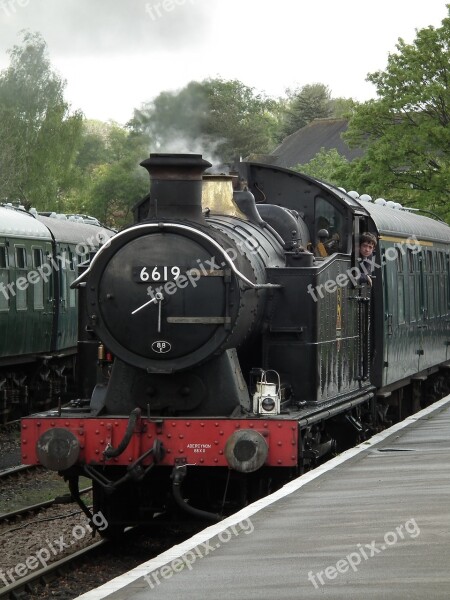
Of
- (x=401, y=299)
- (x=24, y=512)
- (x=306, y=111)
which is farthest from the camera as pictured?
(x=306, y=111)

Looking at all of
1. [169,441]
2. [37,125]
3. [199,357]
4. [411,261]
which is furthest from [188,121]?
[37,125]

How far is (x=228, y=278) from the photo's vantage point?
10.3 metres

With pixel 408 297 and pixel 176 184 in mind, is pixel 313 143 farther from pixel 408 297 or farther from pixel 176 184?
pixel 176 184

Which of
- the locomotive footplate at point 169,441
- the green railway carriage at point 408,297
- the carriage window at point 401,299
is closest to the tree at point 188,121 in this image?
the green railway carriage at point 408,297

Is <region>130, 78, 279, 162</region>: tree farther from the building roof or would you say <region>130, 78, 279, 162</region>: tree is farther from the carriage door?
the building roof

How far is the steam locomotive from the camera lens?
10297 millimetres

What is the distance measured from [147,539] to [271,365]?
194cm

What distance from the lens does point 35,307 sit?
21156 mm

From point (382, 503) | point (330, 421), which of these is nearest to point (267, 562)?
point (382, 503)

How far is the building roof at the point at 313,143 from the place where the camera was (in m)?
71.1

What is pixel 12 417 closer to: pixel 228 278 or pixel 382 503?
pixel 228 278

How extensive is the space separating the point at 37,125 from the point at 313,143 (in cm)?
1946

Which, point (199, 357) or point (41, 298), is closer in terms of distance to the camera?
point (199, 357)

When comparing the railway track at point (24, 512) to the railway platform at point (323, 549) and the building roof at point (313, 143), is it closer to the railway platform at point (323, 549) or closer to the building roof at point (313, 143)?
the railway platform at point (323, 549)
